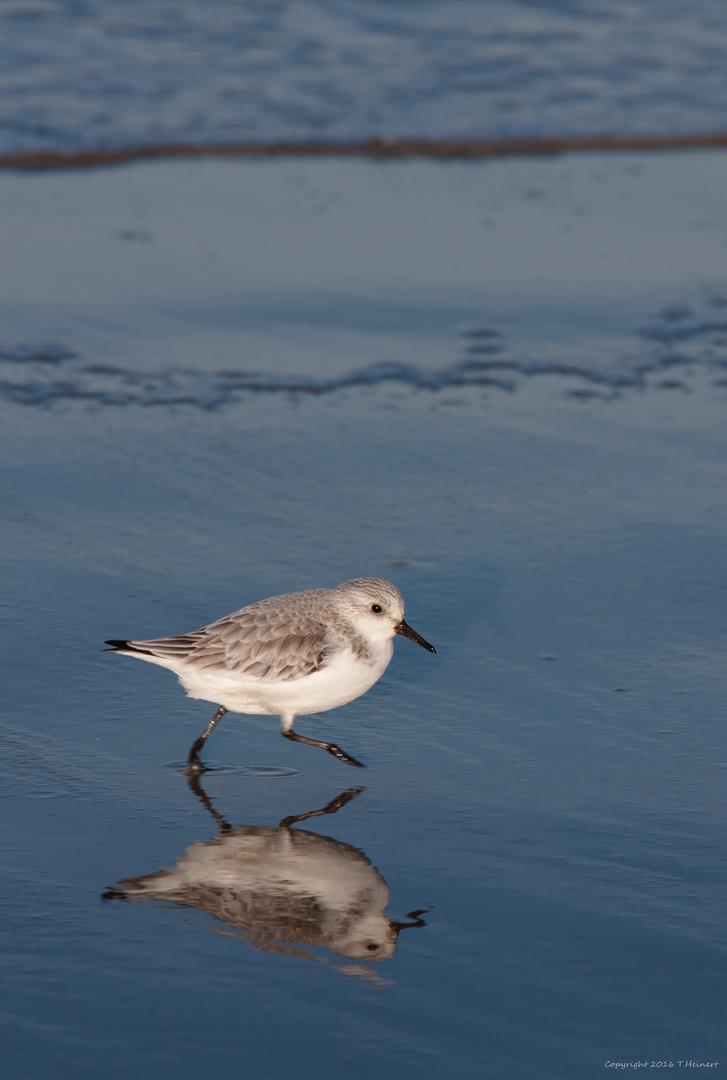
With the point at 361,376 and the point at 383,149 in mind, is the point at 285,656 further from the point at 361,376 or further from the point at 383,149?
the point at 383,149

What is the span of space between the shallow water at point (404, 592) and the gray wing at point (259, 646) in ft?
1.06

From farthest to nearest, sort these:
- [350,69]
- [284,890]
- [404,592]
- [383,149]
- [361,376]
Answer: [350,69]
[383,149]
[361,376]
[404,592]
[284,890]

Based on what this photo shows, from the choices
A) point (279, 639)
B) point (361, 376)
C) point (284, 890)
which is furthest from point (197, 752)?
point (361, 376)

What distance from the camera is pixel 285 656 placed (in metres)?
4.79

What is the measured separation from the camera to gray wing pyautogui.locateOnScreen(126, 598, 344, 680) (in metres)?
4.76

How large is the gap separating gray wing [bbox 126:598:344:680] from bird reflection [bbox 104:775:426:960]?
0.60m

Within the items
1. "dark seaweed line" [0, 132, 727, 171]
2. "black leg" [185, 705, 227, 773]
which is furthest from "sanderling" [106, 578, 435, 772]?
"dark seaweed line" [0, 132, 727, 171]

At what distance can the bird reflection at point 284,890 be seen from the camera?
3.78 m

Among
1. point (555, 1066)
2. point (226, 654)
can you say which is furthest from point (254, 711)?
point (555, 1066)

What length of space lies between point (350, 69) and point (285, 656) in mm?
10919

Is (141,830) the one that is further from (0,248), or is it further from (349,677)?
(0,248)

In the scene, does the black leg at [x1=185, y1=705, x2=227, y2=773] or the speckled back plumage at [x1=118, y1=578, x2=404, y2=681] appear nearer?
the black leg at [x1=185, y1=705, x2=227, y2=773]

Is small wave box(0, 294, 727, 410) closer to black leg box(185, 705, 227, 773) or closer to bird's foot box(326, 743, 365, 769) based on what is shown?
black leg box(185, 705, 227, 773)

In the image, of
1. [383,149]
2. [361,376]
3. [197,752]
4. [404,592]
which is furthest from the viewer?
[383,149]
